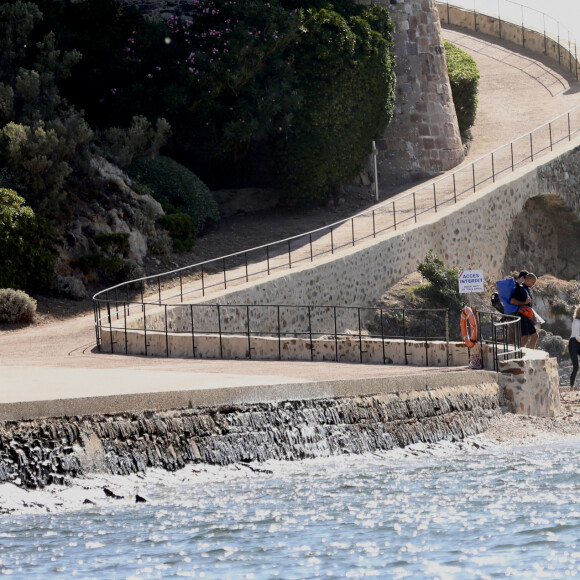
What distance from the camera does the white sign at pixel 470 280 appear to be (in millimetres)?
20906

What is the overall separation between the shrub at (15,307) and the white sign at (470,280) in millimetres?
8272

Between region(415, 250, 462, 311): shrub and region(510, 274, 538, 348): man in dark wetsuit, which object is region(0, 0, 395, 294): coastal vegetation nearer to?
region(415, 250, 462, 311): shrub

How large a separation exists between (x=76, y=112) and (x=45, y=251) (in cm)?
488

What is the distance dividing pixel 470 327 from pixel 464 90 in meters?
23.6

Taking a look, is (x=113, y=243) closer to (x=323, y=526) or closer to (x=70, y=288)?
(x=70, y=288)

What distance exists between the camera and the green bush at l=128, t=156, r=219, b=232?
1187 inches

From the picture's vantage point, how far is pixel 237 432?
14.3 metres

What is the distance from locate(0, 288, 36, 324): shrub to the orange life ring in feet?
31.7

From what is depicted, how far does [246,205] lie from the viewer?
33.6m

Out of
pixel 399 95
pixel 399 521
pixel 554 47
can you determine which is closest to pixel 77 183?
pixel 399 95

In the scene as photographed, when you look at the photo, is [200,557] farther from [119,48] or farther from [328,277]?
[119,48]

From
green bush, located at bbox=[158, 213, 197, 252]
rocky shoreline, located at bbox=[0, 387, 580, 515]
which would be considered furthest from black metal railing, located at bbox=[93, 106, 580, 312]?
rocky shoreline, located at bbox=[0, 387, 580, 515]

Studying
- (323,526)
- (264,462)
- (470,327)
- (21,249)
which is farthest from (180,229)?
(323,526)

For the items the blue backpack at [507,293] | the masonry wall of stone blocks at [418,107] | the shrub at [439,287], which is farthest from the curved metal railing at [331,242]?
the shrub at [439,287]
